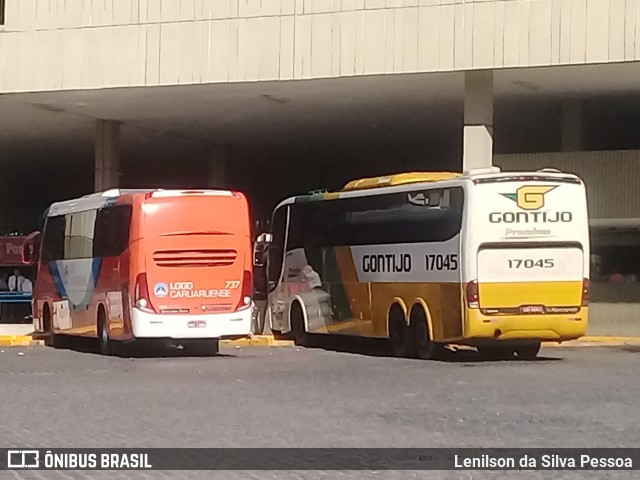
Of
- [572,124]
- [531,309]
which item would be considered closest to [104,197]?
[531,309]

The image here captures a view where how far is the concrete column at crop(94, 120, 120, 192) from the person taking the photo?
3404 centimetres

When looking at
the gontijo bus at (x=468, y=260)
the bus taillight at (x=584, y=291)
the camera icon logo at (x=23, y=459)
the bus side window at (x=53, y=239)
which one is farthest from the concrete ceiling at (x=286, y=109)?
the camera icon logo at (x=23, y=459)

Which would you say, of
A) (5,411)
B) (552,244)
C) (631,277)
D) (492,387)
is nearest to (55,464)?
(5,411)

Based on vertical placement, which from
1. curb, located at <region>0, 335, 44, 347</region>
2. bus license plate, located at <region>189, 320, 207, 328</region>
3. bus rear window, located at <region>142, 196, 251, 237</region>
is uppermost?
bus rear window, located at <region>142, 196, 251, 237</region>

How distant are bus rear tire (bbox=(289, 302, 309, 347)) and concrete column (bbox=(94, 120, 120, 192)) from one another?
939cm

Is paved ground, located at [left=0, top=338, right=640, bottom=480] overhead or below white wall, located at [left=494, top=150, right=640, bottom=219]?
below

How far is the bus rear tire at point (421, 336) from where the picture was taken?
22.2m

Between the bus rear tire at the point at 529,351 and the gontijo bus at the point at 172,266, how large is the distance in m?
5.14

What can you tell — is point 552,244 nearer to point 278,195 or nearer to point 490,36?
point 490,36

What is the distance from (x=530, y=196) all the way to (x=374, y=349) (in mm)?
6329

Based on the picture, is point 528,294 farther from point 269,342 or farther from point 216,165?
point 216,165

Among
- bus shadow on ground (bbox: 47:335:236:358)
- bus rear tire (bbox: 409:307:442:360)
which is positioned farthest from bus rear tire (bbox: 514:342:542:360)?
bus shadow on ground (bbox: 47:335:236:358)

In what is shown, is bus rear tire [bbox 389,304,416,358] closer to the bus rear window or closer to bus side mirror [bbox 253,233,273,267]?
the bus rear window

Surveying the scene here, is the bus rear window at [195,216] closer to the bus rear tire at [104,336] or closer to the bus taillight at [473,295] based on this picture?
the bus rear tire at [104,336]
